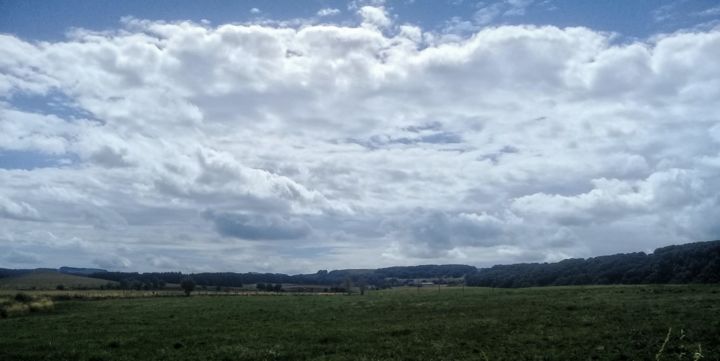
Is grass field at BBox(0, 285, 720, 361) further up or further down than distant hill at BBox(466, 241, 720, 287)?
further down

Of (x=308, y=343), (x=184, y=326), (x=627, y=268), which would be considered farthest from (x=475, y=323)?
(x=627, y=268)

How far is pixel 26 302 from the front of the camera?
69.9m

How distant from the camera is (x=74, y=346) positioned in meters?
32.5

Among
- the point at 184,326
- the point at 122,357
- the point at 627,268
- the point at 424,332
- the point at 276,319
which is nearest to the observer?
the point at 122,357

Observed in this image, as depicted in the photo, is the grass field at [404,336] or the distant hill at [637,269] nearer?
the grass field at [404,336]

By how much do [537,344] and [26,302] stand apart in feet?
216

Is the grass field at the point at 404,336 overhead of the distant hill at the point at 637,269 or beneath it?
beneath

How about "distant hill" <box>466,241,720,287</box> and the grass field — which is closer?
the grass field

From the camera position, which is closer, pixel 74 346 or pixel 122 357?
pixel 122 357

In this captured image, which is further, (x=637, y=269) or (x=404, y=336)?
(x=637, y=269)

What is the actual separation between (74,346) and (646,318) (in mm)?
36133

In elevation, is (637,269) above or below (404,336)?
above

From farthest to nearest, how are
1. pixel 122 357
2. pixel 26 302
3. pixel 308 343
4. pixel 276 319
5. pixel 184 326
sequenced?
pixel 26 302
pixel 276 319
pixel 184 326
pixel 308 343
pixel 122 357

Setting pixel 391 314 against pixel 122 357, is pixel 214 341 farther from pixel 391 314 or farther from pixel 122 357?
pixel 391 314
